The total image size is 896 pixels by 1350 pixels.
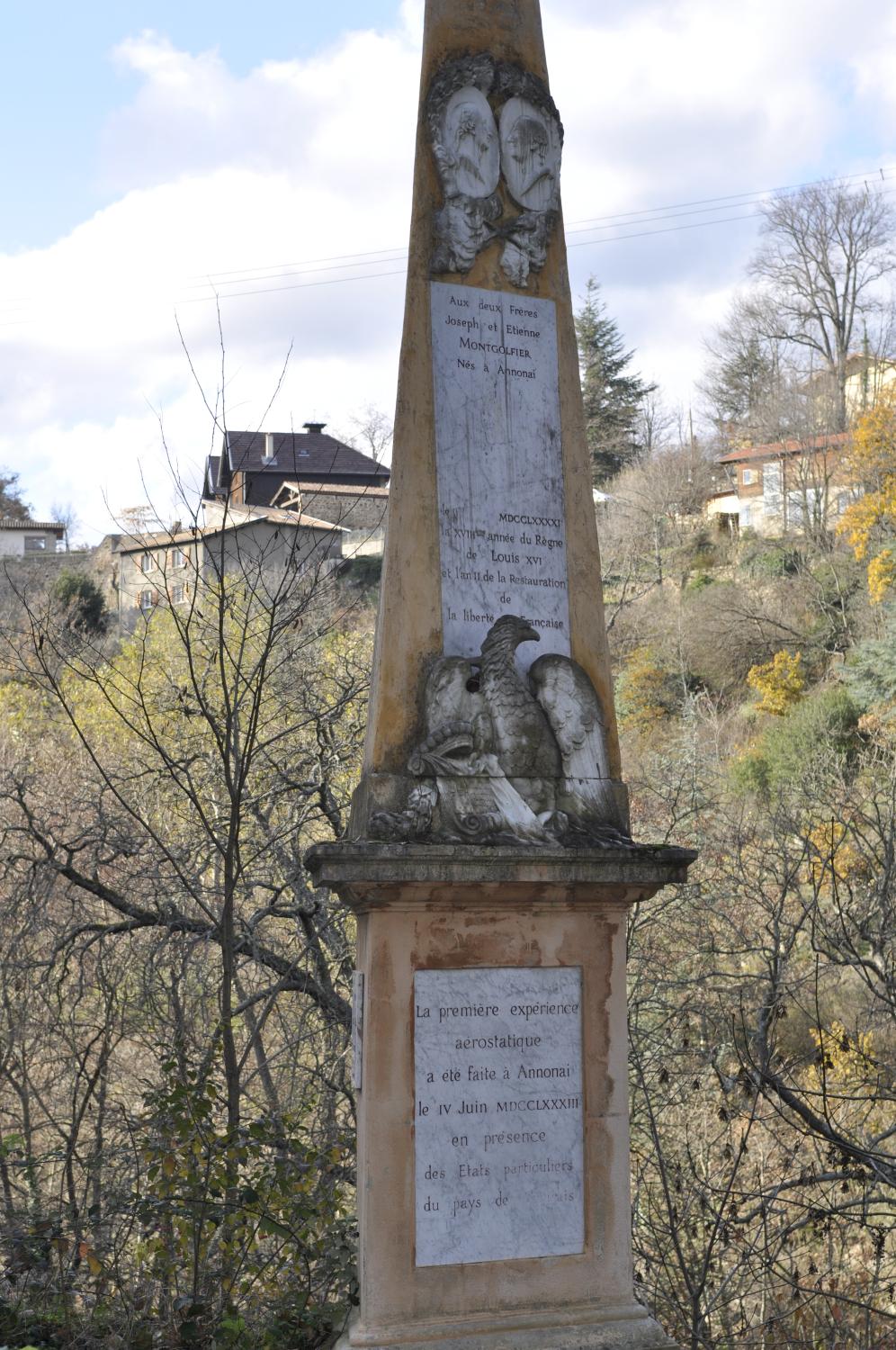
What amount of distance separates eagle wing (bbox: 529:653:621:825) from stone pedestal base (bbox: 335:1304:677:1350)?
187 centimetres

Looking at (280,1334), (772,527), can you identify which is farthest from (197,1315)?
(772,527)

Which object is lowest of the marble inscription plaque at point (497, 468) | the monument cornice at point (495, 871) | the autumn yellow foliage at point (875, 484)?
the monument cornice at point (495, 871)

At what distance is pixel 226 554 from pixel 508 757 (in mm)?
3802

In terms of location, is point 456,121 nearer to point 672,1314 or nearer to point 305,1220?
point 305,1220

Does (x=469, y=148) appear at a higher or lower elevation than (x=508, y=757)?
higher

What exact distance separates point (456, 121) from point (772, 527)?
37.6m

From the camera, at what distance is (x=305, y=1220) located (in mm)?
5469

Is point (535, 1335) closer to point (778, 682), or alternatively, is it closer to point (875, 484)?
point (778, 682)

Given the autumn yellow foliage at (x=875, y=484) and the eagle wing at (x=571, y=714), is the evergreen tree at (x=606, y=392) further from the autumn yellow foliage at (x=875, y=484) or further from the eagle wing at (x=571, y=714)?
the eagle wing at (x=571, y=714)

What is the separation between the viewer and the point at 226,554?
823 cm

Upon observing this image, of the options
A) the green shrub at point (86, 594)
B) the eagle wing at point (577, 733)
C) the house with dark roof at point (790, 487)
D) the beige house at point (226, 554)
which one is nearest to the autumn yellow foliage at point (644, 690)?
the house with dark roof at point (790, 487)

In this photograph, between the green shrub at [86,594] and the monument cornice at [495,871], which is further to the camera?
the green shrub at [86,594]

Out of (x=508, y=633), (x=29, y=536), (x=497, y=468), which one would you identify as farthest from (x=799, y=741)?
(x=29, y=536)

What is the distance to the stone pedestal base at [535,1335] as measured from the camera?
4.49 metres
